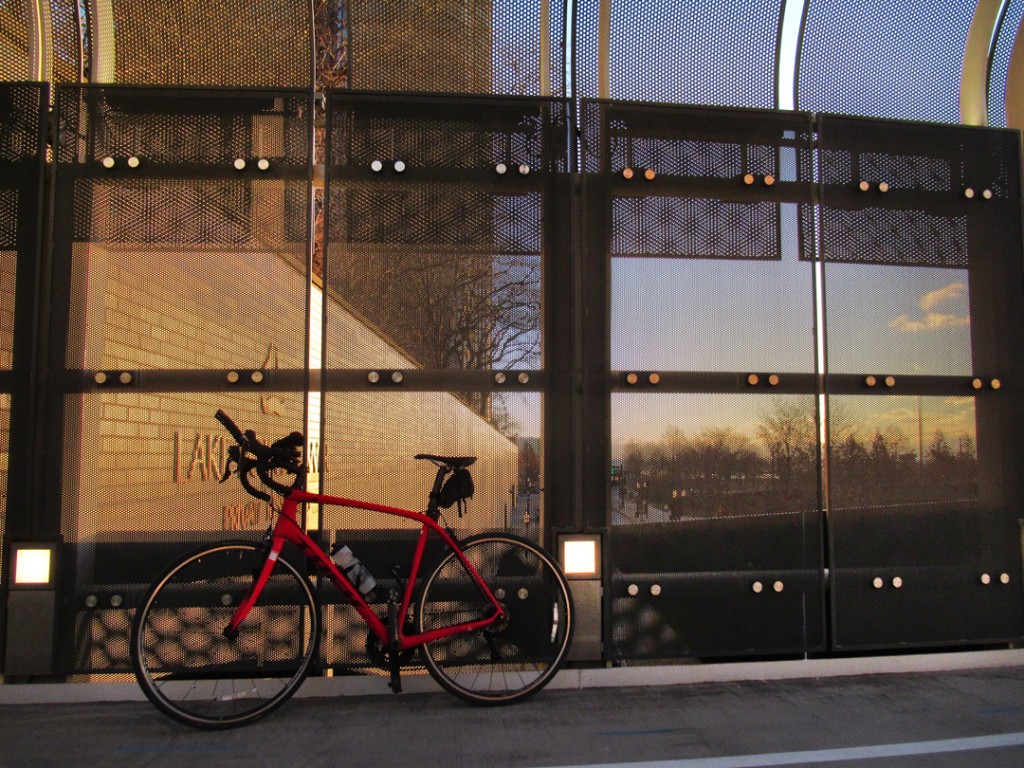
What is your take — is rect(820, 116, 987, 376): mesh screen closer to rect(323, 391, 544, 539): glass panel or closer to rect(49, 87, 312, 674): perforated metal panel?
rect(323, 391, 544, 539): glass panel

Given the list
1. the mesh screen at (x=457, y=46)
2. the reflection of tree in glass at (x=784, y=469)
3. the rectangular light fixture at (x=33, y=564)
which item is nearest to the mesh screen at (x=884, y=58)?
the mesh screen at (x=457, y=46)

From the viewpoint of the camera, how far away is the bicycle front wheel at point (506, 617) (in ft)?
11.4

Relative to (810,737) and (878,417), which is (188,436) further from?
(878,417)

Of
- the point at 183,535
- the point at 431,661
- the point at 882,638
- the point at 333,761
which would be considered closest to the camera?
the point at 333,761

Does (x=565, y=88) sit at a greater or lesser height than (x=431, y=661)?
greater

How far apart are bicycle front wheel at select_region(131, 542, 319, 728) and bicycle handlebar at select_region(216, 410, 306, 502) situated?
311 mm

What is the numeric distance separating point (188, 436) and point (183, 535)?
1.64 ft

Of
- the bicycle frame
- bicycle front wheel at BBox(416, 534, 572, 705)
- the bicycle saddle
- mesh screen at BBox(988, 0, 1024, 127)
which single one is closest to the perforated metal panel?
the bicycle frame

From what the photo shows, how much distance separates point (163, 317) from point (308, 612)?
5.47ft

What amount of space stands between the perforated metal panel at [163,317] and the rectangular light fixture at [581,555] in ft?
5.06

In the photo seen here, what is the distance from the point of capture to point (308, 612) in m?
3.43

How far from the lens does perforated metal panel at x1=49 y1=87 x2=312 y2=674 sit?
3568 mm

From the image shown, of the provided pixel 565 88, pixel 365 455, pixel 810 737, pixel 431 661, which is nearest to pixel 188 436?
pixel 365 455

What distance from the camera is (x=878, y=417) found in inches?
157
